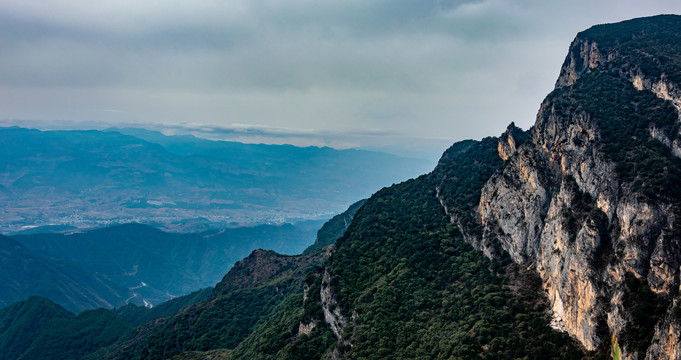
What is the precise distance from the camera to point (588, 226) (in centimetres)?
4941

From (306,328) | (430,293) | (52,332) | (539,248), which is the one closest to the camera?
(539,248)

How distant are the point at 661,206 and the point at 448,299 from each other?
30.0 metres

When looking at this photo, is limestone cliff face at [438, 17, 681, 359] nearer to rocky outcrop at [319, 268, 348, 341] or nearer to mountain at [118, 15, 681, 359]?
mountain at [118, 15, 681, 359]

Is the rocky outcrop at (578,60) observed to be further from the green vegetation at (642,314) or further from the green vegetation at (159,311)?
the green vegetation at (159,311)

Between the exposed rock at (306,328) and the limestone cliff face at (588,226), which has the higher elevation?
the limestone cliff face at (588,226)

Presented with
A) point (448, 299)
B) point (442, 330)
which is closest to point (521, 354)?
point (442, 330)

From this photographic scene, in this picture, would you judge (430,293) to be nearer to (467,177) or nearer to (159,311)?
(467,177)

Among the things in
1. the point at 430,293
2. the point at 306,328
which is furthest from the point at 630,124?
the point at 306,328

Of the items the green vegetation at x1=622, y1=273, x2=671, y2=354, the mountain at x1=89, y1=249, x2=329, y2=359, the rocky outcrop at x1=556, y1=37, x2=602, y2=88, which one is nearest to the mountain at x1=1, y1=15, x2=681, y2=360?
the green vegetation at x1=622, y1=273, x2=671, y2=354

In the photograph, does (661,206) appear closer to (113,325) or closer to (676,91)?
(676,91)

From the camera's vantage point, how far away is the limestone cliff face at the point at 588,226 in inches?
1603

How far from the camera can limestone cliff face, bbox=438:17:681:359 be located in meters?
40.7

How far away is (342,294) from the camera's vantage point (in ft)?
246

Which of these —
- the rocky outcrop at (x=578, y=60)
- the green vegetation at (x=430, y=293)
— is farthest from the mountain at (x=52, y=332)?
the rocky outcrop at (x=578, y=60)
